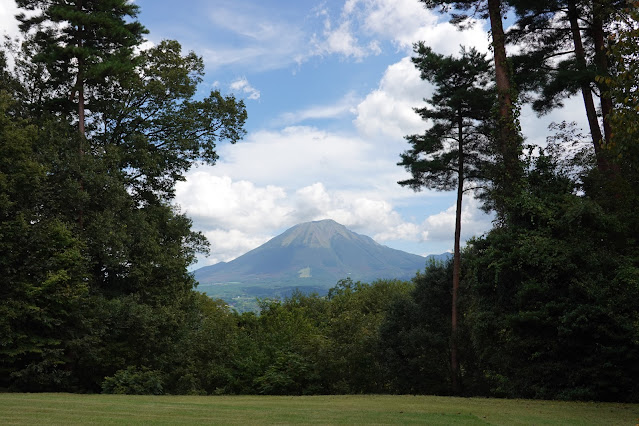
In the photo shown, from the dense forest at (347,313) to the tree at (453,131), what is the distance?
0.09 metres

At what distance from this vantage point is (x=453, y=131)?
2473 centimetres

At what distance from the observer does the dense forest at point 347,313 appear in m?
15.2

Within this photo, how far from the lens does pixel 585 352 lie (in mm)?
14883

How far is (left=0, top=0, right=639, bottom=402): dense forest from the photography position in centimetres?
1520

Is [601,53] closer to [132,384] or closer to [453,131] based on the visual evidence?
[453,131]

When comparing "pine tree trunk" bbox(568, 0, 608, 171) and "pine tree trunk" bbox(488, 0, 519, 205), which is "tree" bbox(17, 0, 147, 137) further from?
"pine tree trunk" bbox(568, 0, 608, 171)

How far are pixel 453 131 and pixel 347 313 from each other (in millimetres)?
12303

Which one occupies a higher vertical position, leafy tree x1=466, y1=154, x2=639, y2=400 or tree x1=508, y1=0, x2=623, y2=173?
tree x1=508, y1=0, x2=623, y2=173

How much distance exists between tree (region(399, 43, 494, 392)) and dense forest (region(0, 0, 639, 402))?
3.7 inches

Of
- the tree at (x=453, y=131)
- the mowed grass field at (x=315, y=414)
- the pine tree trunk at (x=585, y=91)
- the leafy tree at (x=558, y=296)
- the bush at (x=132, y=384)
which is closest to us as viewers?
the mowed grass field at (x=315, y=414)

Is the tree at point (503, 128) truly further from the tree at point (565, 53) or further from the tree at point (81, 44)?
the tree at point (81, 44)

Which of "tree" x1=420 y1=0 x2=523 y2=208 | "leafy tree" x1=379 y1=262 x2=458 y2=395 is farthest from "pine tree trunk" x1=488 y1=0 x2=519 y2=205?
"leafy tree" x1=379 y1=262 x2=458 y2=395

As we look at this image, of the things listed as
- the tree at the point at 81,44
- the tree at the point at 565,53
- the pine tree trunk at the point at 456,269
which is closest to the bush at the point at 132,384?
the tree at the point at 81,44

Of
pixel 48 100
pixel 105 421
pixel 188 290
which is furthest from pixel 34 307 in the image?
pixel 105 421
